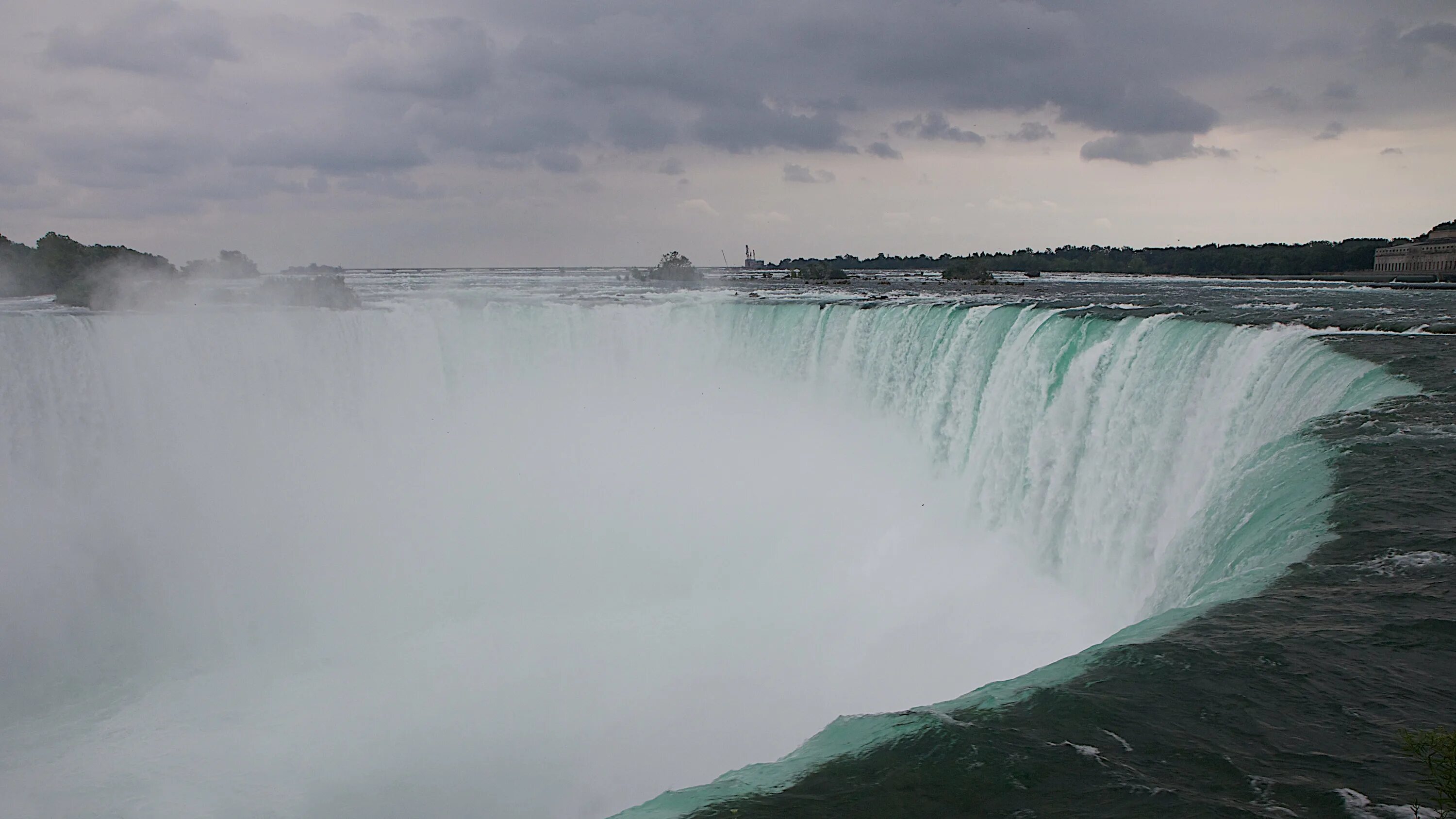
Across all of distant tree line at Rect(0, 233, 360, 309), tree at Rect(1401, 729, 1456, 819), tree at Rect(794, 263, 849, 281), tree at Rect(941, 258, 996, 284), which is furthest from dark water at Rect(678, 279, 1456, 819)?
tree at Rect(794, 263, 849, 281)

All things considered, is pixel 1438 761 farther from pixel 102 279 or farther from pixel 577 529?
pixel 102 279

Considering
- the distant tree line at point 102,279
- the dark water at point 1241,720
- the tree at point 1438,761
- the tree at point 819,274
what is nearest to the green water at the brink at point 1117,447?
the dark water at point 1241,720

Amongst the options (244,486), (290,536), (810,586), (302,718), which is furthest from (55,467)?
(810,586)

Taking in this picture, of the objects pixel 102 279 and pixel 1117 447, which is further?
pixel 102 279

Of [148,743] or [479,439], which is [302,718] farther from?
[479,439]

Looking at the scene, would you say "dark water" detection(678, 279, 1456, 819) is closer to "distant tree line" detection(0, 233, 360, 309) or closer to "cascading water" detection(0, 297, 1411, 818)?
"cascading water" detection(0, 297, 1411, 818)

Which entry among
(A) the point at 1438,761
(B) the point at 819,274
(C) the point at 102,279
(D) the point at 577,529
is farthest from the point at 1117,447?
(B) the point at 819,274
